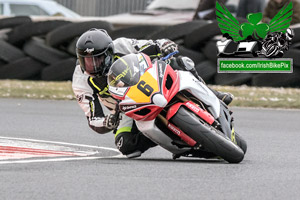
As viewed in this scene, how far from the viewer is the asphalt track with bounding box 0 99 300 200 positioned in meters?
4.98

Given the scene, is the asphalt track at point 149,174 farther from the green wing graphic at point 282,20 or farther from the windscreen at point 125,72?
the green wing graphic at point 282,20

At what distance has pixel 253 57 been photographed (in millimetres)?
12898

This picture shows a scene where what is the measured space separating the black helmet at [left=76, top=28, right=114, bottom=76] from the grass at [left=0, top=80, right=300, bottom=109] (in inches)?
213

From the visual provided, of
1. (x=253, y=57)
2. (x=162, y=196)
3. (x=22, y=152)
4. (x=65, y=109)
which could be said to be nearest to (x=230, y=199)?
(x=162, y=196)

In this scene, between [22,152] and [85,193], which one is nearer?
[85,193]

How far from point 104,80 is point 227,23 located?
6.42 m

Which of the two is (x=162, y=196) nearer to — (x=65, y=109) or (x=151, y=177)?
(x=151, y=177)

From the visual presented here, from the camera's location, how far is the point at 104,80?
271 inches

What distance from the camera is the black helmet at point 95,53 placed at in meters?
6.55

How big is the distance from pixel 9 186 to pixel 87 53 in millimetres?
1688

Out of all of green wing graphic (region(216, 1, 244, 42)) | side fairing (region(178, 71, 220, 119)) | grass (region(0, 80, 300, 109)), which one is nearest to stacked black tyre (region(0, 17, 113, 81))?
grass (region(0, 80, 300, 109))

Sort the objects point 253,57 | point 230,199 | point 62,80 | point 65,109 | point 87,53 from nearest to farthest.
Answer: point 230,199, point 87,53, point 65,109, point 253,57, point 62,80

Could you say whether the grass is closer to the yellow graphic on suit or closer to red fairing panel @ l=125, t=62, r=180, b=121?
red fairing panel @ l=125, t=62, r=180, b=121

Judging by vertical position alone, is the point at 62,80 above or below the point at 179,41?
below
